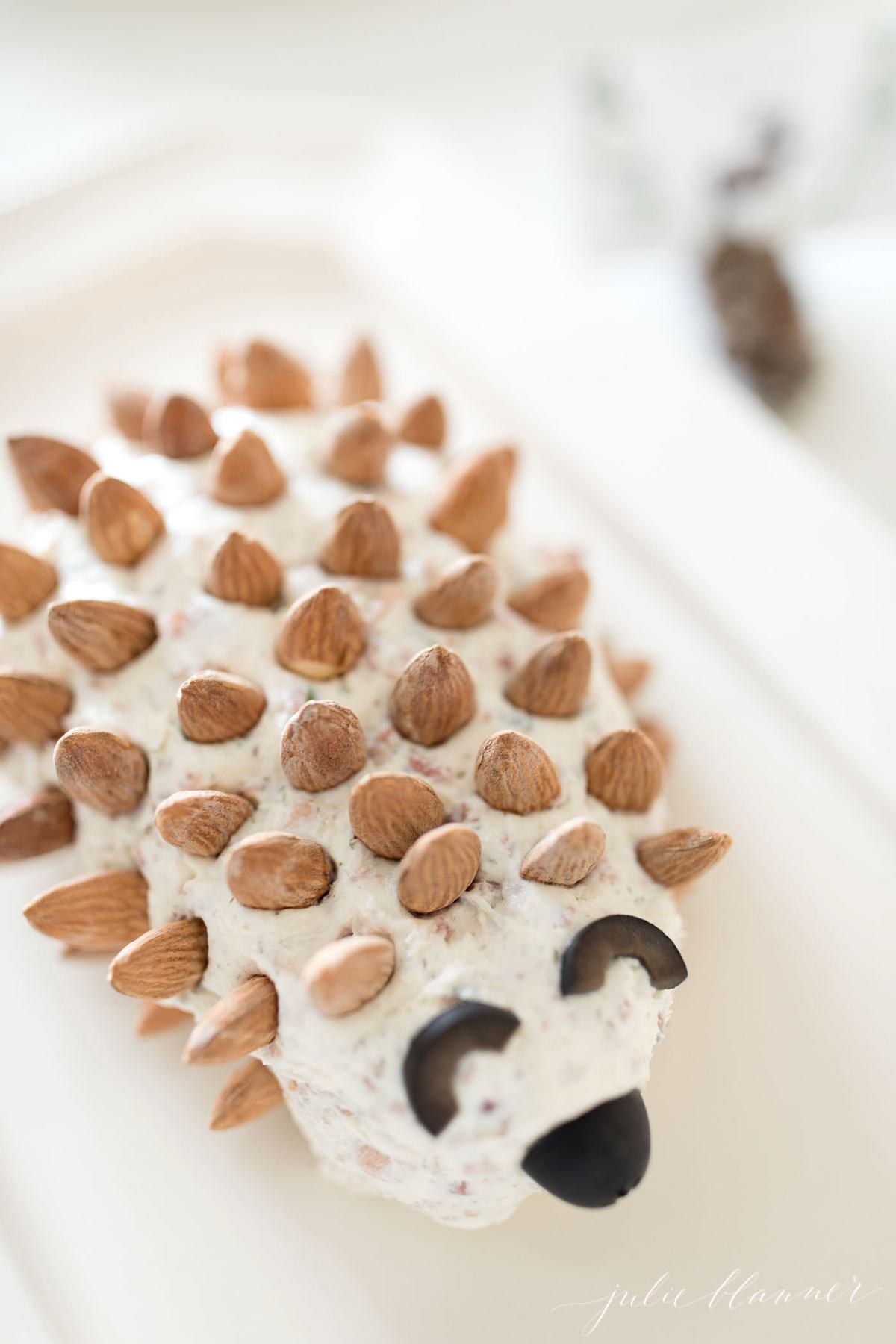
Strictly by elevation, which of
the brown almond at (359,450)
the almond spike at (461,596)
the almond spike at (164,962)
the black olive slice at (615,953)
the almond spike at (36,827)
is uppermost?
the brown almond at (359,450)

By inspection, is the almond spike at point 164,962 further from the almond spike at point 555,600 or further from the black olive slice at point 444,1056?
the almond spike at point 555,600

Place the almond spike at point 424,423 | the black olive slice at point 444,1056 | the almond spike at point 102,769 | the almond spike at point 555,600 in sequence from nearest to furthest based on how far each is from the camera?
1. the black olive slice at point 444,1056
2. the almond spike at point 102,769
3. the almond spike at point 555,600
4. the almond spike at point 424,423

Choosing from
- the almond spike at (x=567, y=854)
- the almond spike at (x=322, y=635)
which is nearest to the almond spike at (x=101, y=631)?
the almond spike at (x=322, y=635)

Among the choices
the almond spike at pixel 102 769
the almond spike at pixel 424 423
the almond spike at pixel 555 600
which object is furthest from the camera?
the almond spike at pixel 424 423

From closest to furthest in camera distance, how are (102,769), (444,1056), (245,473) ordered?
(444,1056), (102,769), (245,473)

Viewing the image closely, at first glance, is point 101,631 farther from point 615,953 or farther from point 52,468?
point 615,953

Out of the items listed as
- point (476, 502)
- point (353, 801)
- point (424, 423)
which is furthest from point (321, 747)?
point (424, 423)
